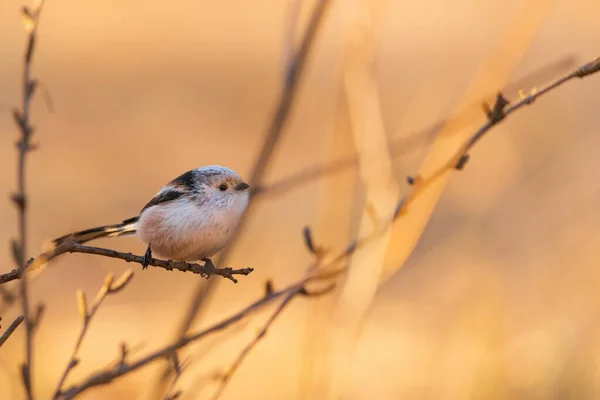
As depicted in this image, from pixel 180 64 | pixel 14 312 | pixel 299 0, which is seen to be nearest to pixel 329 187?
pixel 299 0

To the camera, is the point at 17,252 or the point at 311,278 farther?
the point at 311,278

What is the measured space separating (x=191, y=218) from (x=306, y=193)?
24.2ft

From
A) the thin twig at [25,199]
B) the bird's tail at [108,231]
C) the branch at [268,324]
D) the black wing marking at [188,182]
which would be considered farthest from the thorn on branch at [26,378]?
the black wing marking at [188,182]

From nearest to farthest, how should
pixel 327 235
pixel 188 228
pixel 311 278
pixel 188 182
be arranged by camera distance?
1. pixel 311 278
2. pixel 327 235
3. pixel 188 228
4. pixel 188 182

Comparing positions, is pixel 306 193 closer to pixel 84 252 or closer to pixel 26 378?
pixel 84 252

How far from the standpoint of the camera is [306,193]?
9055mm

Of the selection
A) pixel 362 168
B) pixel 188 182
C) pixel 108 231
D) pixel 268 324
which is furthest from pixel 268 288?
pixel 188 182

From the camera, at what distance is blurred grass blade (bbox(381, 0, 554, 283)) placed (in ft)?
3.90

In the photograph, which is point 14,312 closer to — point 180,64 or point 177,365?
point 177,365

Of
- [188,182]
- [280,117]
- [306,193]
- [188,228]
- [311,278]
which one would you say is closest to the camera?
[280,117]

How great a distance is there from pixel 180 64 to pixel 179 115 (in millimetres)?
1865

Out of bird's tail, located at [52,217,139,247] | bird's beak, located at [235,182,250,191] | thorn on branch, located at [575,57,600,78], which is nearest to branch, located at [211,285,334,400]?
thorn on branch, located at [575,57,600,78]

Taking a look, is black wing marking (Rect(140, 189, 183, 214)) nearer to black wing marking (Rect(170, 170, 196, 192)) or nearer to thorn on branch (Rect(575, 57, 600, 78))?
black wing marking (Rect(170, 170, 196, 192))

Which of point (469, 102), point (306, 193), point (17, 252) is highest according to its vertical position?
point (306, 193)
